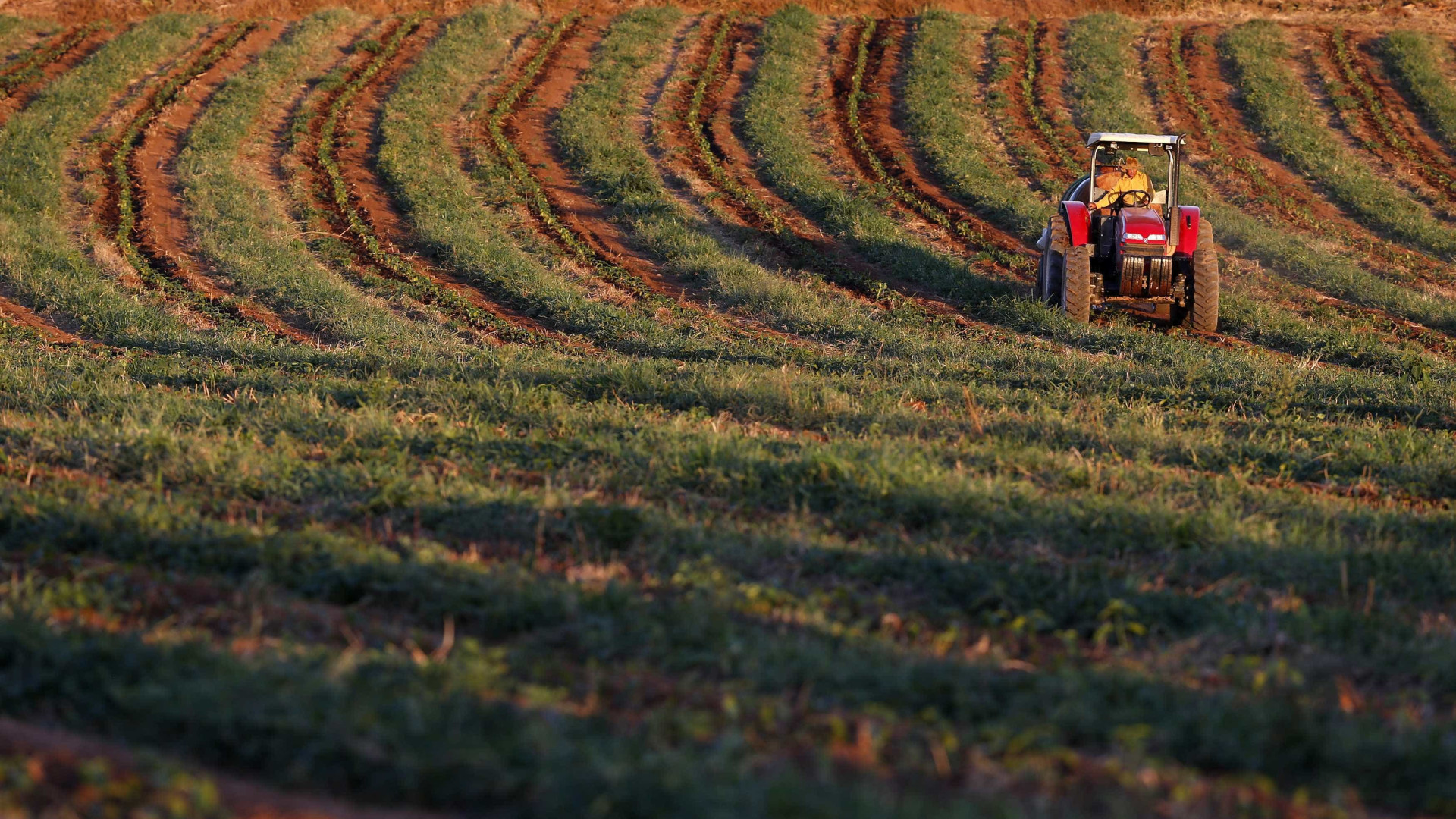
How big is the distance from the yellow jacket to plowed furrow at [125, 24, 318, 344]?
8.87m

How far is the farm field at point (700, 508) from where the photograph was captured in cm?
322

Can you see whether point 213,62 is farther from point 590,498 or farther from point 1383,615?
point 1383,615

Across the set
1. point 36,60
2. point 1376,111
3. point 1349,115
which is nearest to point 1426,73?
point 1376,111

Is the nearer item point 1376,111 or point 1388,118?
point 1388,118

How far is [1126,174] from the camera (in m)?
13.2

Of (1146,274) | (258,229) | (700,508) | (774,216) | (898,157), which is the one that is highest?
(898,157)

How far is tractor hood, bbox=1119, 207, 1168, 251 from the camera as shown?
12.3 metres

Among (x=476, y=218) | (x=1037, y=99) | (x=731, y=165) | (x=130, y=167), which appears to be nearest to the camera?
(x=476, y=218)

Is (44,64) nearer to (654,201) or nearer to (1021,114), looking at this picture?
(654,201)

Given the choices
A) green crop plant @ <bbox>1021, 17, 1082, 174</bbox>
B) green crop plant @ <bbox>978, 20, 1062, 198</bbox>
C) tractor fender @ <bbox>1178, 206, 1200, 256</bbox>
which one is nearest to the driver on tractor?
tractor fender @ <bbox>1178, 206, 1200, 256</bbox>

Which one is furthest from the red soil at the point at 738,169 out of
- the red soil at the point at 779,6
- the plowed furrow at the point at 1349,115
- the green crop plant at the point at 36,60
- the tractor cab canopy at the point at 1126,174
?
the green crop plant at the point at 36,60

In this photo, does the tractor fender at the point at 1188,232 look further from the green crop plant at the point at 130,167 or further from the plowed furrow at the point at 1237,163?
the green crop plant at the point at 130,167

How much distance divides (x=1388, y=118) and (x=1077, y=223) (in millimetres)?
15005

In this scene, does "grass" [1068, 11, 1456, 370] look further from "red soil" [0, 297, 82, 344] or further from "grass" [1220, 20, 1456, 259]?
"red soil" [0, 297, 82, 344]
